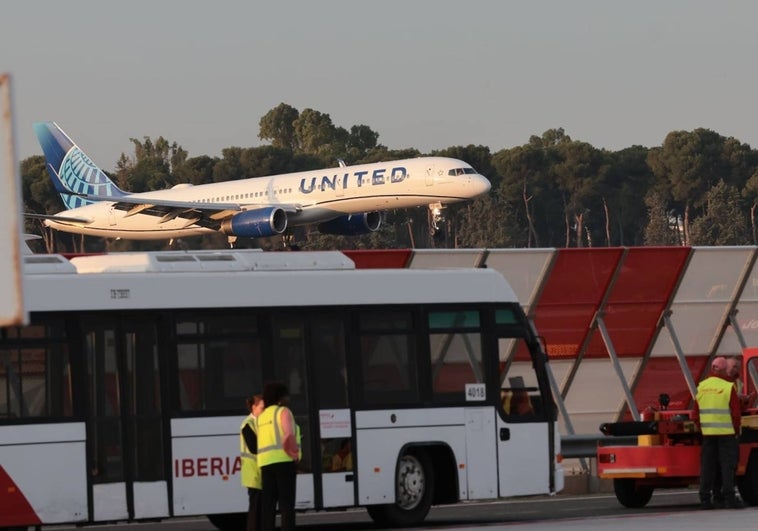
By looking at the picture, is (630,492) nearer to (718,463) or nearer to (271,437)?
(718,463)

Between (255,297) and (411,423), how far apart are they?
68.5 inches

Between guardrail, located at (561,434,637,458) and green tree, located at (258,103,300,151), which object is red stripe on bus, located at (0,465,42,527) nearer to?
guardrail, located at (561,434,637,458)

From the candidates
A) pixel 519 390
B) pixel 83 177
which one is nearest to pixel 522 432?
pixel 519 390

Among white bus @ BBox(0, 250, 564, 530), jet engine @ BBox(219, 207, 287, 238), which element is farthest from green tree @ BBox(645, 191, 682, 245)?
white bus @ BBox(0, 250, 564, 530)

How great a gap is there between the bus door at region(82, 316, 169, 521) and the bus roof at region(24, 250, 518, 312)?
0.23 meters

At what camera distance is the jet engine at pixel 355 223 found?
6662 centimetres

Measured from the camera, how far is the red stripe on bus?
12531mm

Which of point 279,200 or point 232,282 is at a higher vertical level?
point 279,200

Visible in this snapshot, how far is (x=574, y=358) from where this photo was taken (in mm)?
21547

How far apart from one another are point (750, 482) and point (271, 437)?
602cm

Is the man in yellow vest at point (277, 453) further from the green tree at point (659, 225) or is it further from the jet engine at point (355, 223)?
the green tree at point (659, 225)

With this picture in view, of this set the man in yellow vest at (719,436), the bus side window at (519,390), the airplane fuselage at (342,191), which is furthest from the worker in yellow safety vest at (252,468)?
the airplane fuselage at (342,191)

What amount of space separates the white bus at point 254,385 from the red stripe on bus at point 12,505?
0.01 metres

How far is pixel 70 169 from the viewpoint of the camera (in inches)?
3339
